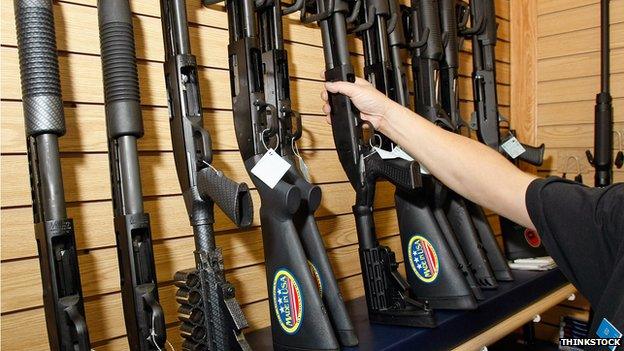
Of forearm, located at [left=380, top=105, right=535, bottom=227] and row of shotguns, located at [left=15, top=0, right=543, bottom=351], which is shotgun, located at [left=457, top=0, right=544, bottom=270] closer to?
row of shotguns, located at [left=15, top=0, right=543, bottom=351]

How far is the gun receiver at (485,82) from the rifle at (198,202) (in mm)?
1216

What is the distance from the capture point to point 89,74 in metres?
1.27

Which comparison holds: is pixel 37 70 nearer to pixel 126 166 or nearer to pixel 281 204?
pixel 126 166

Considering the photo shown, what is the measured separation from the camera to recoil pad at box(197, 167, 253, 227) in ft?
3.46

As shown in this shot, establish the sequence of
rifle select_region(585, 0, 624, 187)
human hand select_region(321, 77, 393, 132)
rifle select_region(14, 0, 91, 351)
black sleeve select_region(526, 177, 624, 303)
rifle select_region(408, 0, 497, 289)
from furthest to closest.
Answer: rifle select_region(585, 0, 624, 187)
rifle select_region(408, 0, 497, 289)
human hand select_region(321, 77, 393, 132)
rifle select_region(14, 0, 91, 351)
black sleeve select_region(526, 177, 624, 303)

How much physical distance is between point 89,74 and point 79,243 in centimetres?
39

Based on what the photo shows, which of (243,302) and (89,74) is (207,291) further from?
(89,74)

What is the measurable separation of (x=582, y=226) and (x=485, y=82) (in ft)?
4.11

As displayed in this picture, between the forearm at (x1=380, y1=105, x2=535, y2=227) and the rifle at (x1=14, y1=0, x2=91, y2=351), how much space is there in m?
0.72

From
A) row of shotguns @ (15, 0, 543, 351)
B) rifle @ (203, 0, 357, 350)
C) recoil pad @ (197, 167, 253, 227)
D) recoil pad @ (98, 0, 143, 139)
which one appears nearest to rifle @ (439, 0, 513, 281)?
row of shotguns @ (15, 0, 543, 351)

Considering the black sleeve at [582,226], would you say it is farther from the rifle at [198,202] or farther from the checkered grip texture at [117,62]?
the checkered grip texture at [117,62]

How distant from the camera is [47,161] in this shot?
101 cm

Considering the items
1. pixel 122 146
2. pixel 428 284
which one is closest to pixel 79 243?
pixel 122 146

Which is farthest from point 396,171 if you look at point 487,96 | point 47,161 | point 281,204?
point 487,96
